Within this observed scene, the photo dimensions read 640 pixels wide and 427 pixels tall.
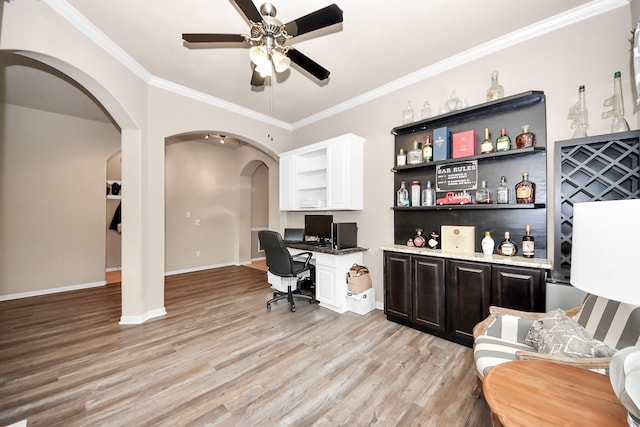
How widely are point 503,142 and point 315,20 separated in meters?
2.08

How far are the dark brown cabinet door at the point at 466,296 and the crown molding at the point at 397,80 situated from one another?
226cm

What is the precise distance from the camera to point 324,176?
423 cm

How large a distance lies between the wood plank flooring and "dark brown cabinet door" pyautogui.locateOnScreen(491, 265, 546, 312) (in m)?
0.64

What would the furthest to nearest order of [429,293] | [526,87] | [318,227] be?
1. [318,227]
2. [429,293]
3. [526,87]

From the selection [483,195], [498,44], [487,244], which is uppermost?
[498,44]

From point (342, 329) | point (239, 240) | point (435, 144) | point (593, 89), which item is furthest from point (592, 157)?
point (239, 240)

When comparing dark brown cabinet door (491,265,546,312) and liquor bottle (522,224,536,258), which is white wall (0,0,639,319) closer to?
liquor bottle (522,224,536,258)

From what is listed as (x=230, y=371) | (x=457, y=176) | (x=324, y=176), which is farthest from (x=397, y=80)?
(x=230, y=371)

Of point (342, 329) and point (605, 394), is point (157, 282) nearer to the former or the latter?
point (342, 329)

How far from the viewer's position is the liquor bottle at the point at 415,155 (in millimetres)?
2984

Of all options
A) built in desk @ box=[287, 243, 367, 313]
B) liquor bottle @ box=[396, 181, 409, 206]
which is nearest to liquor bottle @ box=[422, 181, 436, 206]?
liquor bottle @ box=[396, 181, 409, 206]

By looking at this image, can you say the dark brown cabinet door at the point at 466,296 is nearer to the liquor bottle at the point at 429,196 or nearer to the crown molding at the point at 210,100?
the liquor bottle at the point at 429,196

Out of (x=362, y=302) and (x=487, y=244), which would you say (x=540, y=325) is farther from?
(x=362, y=302)

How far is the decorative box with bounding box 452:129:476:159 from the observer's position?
8.44 ft
